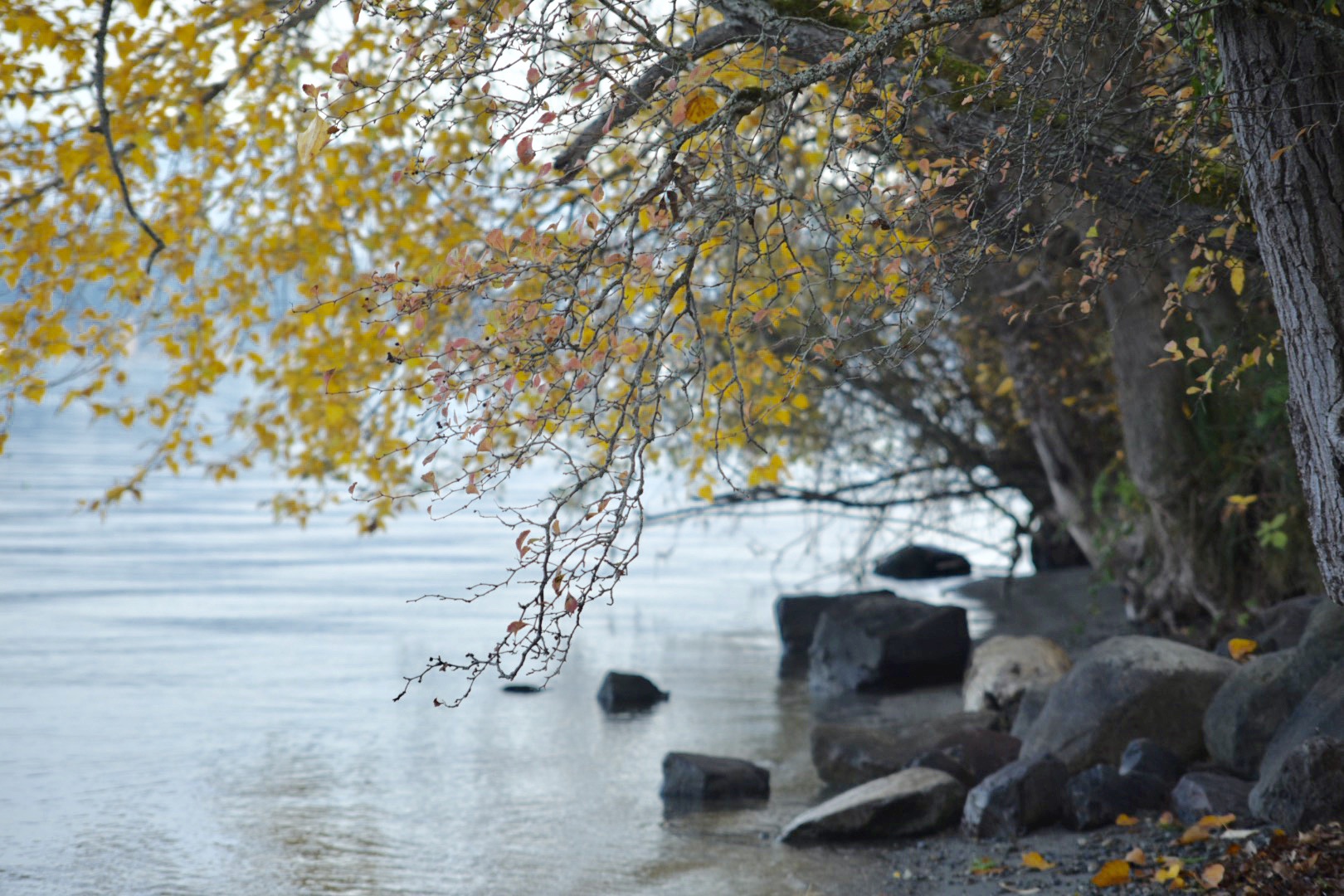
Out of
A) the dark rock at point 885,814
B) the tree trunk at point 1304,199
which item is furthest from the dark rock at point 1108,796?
the tree trunk at point 1304,199

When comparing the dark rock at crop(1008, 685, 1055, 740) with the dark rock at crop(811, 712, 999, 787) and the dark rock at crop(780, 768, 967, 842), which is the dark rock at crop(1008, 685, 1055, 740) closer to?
the dark rock at crop(811, 712, 999, 787)

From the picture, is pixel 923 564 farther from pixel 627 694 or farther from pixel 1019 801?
pixel 1019 801

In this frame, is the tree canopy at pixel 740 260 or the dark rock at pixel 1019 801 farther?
the dark rock at pixel 1019 801

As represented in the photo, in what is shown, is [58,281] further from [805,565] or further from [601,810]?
[805,565]

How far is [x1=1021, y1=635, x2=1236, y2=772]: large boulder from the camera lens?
292 inches

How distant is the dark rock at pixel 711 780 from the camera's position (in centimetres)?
803

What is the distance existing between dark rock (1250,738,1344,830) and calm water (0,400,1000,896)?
2.02 m

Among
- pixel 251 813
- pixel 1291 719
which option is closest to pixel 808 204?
pixel 1291 719

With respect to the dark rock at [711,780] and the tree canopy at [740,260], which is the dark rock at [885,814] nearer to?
the dark rock at [711,780]

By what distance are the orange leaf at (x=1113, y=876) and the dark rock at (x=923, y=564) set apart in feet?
40.9

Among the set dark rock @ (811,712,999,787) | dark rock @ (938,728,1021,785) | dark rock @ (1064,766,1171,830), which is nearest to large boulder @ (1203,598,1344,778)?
dark rock @ (1064,766,1171,830)

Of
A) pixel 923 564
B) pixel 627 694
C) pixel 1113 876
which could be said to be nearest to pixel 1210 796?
pixel 1113 876

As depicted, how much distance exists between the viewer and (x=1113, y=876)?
18.4 feet

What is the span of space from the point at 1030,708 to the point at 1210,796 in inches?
93.1
